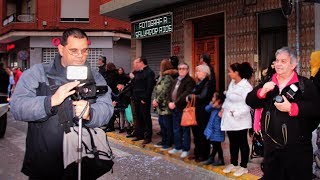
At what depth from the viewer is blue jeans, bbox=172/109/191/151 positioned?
7115 millimetres

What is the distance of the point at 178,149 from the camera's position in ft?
24.7

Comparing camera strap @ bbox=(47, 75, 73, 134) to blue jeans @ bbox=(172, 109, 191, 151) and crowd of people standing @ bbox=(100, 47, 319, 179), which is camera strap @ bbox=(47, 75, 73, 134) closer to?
crowd of people standing @ bbox=(100, 47, 319, 179)

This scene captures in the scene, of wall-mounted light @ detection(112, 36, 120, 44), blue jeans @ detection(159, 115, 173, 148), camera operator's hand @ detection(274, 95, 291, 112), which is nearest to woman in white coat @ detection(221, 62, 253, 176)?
blue jeans @ detection(159, 115, 173, 148)

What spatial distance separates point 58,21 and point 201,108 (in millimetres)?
20575

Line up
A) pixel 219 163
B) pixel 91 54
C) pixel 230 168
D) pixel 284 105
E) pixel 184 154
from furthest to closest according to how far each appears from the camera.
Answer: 1. pixel 91 54
2. pixel 184 154
3. pixel 219 163
4. pixel 230 168
5. pixel 284 105

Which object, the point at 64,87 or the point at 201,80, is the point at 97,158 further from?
the point at 201,80

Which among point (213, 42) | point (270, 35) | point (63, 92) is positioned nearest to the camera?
point (63, 92)

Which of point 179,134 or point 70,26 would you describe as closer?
point 179,134

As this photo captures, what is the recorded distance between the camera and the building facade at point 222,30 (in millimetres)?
8383

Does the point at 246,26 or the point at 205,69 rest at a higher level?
the point at 246,26

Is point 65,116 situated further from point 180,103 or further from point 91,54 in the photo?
point 91,54

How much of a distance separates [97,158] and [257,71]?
299 inches

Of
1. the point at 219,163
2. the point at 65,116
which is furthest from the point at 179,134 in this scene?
the point at 65,116

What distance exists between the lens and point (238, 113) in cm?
570
